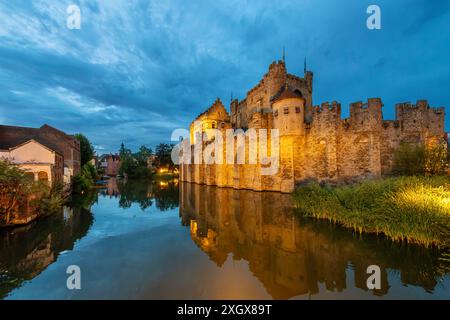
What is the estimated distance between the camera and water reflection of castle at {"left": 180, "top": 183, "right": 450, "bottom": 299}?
16.5 ft

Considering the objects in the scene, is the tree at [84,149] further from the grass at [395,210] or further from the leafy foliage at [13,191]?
the grass at [395,210]

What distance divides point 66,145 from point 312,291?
3560 cm

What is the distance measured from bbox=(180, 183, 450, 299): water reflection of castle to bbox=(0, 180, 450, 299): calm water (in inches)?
1.1

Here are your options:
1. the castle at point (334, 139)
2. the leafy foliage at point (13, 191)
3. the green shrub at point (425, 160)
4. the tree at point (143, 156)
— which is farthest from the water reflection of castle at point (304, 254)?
the tree at point (143, 156)

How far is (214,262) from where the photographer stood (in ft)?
20.9

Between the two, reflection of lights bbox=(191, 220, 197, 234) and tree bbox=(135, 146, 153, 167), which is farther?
tree bbox=(135, 146, 153, 167)

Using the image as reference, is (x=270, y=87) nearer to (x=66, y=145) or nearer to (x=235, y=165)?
(x=235, y=165)

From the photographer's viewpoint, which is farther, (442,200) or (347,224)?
(347,224)

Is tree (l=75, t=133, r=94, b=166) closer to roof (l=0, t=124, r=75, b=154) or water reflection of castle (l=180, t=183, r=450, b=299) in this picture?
roof (l=0, t=124, r=75, b=154)

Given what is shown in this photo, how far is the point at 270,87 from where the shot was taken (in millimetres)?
25547

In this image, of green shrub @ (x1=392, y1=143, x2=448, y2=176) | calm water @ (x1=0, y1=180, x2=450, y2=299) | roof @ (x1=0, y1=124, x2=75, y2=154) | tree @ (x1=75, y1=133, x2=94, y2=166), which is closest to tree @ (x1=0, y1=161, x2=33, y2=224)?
calm water @ (x1=0, y1=180, x2=450, y2=299)

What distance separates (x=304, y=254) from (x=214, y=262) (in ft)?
10.5

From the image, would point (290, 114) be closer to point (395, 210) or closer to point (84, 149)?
point (395, 210)
